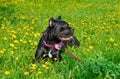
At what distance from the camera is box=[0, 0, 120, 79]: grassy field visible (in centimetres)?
569

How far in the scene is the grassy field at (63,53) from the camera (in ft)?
18.7

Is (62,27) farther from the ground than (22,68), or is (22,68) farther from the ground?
(62,27)

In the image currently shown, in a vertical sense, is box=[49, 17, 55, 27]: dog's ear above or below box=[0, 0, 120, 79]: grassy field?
above

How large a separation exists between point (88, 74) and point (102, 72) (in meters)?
0.25

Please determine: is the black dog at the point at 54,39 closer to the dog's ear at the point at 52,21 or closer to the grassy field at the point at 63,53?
the dog's ear at the point at 52,21

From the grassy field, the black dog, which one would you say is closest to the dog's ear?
the black dog

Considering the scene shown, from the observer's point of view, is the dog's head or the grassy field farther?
the dog's head

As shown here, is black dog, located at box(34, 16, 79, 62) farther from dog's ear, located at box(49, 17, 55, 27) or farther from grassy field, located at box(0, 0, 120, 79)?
grassy field, located at box(0, 0, 120, 79)

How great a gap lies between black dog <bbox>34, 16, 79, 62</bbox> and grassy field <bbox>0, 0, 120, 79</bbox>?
0.65ft

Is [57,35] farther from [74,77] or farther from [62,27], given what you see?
[74,77]

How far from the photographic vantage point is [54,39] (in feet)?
23.1

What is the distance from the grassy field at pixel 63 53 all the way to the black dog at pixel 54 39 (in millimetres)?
198

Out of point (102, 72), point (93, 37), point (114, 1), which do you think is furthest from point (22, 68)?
point (114, 1)

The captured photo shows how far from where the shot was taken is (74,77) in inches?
228
